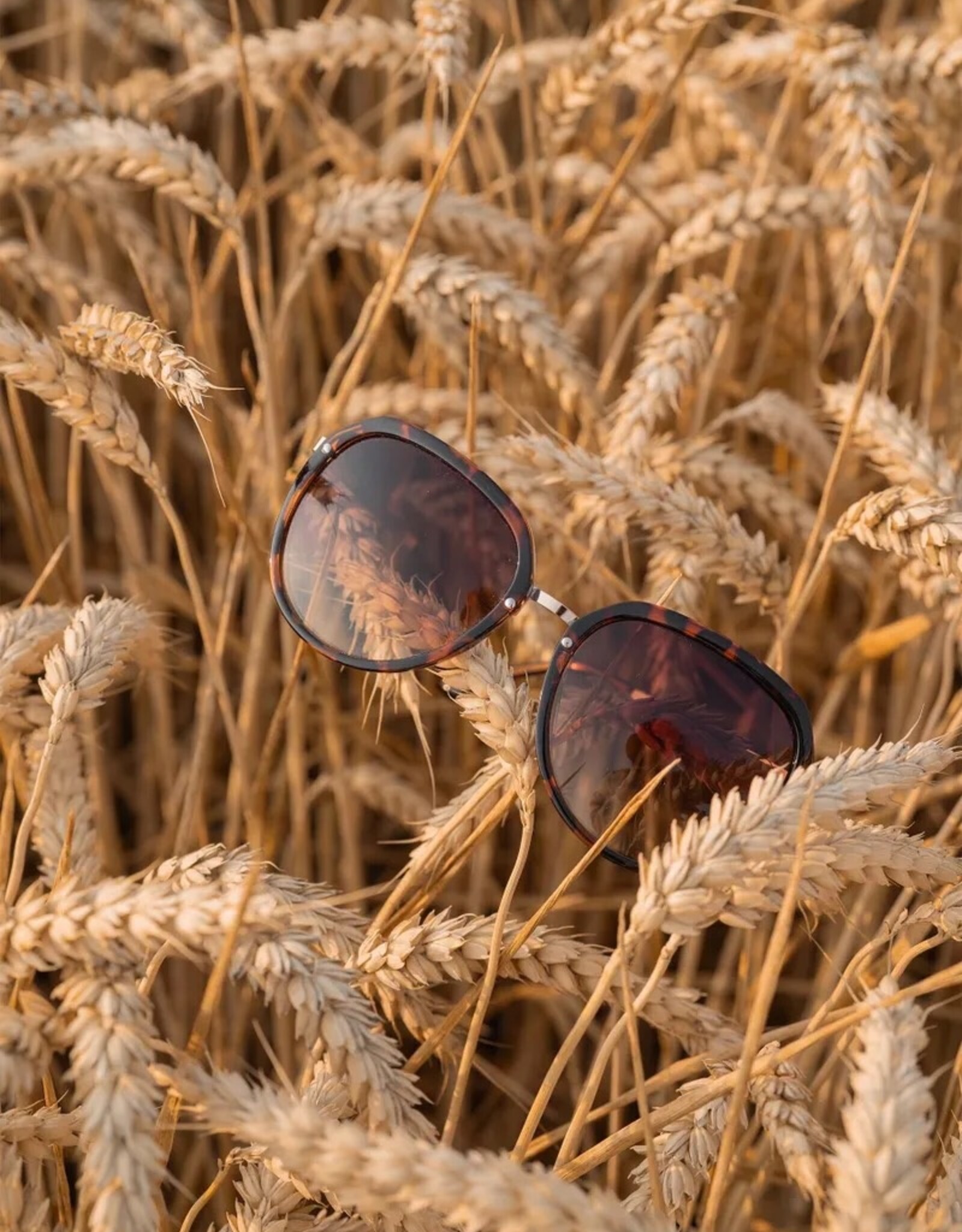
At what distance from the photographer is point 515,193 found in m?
1.75

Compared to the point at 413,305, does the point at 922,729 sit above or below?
below

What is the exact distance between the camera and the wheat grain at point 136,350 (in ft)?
2.34

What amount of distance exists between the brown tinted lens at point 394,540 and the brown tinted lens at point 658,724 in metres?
0.11

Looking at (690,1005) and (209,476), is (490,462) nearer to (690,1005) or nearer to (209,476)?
(690,1005)

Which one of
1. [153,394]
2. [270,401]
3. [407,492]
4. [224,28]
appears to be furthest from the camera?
[224,28]

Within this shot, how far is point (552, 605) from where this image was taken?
936mm

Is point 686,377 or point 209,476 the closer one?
point 686,377

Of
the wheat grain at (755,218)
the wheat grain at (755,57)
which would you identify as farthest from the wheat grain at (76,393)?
the wheat grain at (755,57)

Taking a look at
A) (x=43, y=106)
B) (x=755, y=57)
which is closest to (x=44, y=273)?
(x=43, y=106)

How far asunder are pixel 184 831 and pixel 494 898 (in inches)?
17.6

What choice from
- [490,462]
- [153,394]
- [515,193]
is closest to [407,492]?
[490,462]

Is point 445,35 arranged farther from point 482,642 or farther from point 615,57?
point 482,642

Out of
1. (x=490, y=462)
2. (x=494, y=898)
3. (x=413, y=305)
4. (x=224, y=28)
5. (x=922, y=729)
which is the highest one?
(x=224, y=28)

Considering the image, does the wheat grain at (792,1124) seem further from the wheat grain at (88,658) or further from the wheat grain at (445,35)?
the wheat grain at (445,35)
